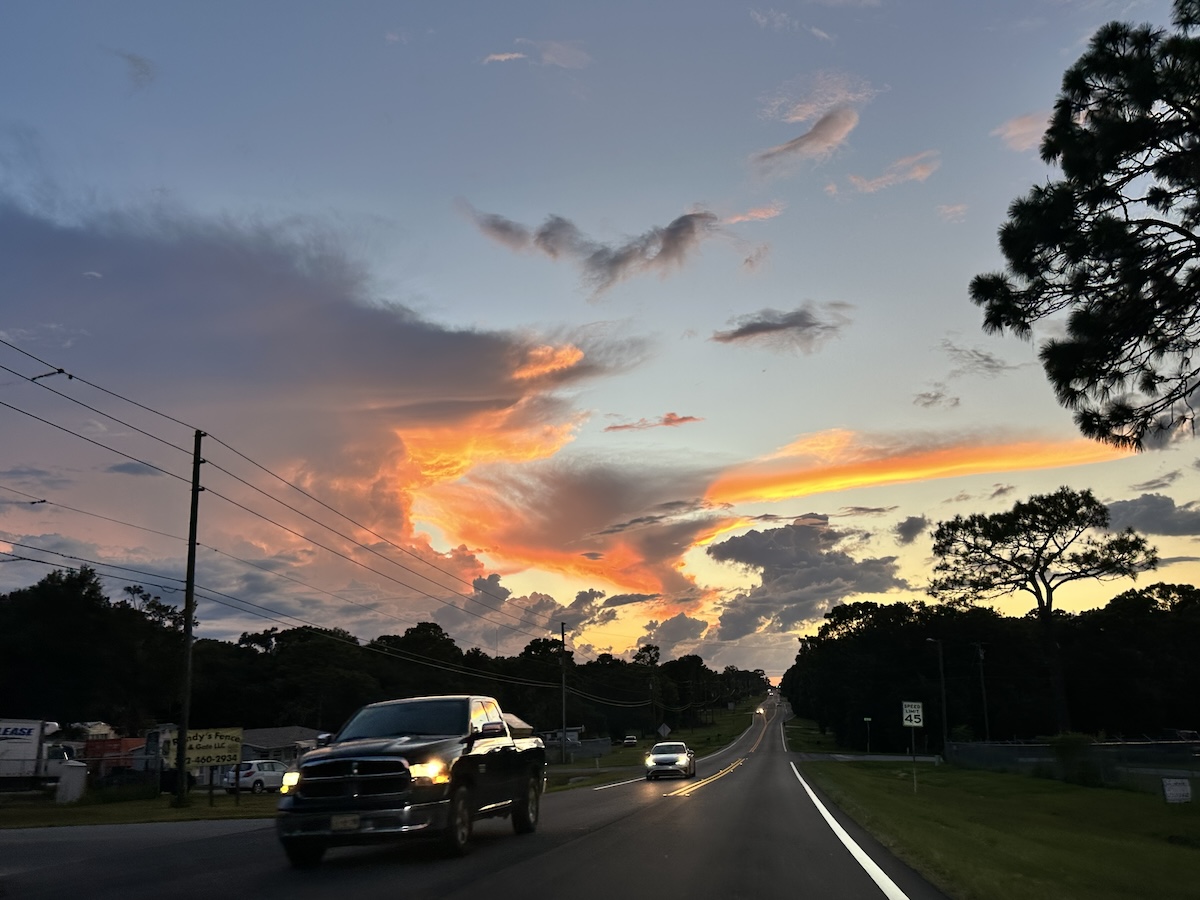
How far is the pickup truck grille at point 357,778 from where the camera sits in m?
11.4

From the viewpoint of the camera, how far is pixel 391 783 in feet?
37.3

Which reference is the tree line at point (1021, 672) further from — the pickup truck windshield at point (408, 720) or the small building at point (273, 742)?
the pickup truck windshield at point (408, 720)

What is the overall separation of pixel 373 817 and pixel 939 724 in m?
103

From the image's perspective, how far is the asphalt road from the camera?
946 cm

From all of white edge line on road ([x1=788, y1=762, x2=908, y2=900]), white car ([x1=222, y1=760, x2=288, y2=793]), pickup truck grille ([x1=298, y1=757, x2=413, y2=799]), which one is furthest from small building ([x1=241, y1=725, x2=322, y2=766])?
pickup truck grille ([x1=298, y1=757, x2=413, y2=799])

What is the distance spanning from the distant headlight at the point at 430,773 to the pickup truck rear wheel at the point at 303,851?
1.28 metres

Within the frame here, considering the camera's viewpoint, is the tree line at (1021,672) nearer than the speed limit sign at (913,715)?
No

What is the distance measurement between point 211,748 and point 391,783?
25.0m

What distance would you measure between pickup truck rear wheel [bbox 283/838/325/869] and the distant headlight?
4.20 ft

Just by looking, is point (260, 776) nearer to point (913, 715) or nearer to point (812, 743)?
point (913, 715)

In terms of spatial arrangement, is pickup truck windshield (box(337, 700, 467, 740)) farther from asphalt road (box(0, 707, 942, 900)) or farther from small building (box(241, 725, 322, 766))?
small building (box(241, 725, 322, 766))

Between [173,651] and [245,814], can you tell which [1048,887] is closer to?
[245,814]

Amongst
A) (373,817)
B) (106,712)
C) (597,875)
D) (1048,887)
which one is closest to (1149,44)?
(1048,887)

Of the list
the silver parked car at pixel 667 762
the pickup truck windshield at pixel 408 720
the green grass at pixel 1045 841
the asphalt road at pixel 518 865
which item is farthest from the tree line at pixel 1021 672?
the pickup truck windshield at pixel 408 720
